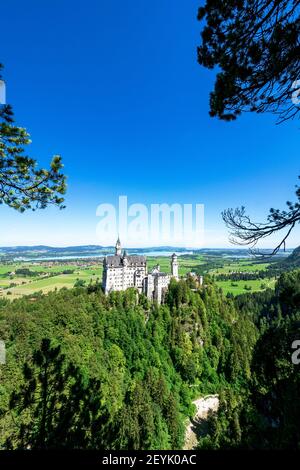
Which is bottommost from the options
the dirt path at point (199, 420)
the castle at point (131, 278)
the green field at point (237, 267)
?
the dirt path at point (199, 420)

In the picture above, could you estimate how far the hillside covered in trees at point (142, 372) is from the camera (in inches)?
734

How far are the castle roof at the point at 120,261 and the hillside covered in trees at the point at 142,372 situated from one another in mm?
9206

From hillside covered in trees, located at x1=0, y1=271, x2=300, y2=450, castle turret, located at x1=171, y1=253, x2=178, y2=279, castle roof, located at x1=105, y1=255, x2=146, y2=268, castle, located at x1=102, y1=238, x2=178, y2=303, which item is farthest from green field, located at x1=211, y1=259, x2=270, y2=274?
castle, located at x1=102, y1=238, x2=178, y2=303

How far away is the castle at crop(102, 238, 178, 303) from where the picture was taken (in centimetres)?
6106

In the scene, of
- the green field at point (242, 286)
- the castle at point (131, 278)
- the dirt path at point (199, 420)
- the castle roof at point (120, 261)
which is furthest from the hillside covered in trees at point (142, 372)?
the green field at point (242, 286)

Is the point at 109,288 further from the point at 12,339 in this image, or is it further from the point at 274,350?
the point at 274,350

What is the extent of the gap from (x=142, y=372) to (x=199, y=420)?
1223cm

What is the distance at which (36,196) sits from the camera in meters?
8.16

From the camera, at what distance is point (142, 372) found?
41719 millimetres

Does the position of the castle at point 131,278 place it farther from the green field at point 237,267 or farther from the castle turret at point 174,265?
the green field at point 237,267

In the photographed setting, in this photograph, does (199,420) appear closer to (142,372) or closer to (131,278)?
(142,372)

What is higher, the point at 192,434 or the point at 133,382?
the point at 133,382
